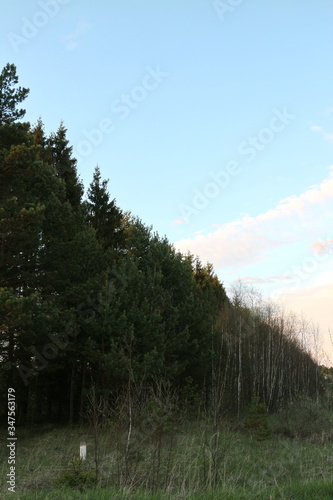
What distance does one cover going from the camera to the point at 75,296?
19.8m

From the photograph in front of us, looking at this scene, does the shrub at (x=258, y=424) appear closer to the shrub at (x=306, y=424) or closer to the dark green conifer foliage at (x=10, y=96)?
the shrub at (x=306, y=424)

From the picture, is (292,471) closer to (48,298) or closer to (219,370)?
(48,298)

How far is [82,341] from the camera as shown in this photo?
2123 cm

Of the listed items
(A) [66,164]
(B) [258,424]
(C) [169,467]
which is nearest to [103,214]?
(A) [66,164]

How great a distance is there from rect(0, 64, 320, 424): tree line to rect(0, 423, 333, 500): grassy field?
6.33 ft

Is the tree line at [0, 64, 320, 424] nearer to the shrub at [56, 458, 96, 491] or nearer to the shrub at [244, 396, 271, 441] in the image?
the shrub at [244, 396, 271, 441]

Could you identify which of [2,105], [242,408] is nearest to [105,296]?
[2,105]

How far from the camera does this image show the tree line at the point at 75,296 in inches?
645

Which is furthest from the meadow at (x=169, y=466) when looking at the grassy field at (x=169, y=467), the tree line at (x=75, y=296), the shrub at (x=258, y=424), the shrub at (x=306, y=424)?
the tree line at (x=75, y=296)

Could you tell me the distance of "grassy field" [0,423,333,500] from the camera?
7.75 metres

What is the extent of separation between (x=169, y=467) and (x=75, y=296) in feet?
35.8

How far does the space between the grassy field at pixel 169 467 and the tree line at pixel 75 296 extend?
193 cm

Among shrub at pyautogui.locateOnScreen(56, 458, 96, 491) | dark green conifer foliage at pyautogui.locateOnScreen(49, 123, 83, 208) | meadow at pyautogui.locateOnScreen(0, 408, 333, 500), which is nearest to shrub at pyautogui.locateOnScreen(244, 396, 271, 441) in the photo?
meadow at pyautogui.locateOnScreen(0, 408, 333, 500)

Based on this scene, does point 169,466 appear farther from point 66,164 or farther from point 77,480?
point 66,164
